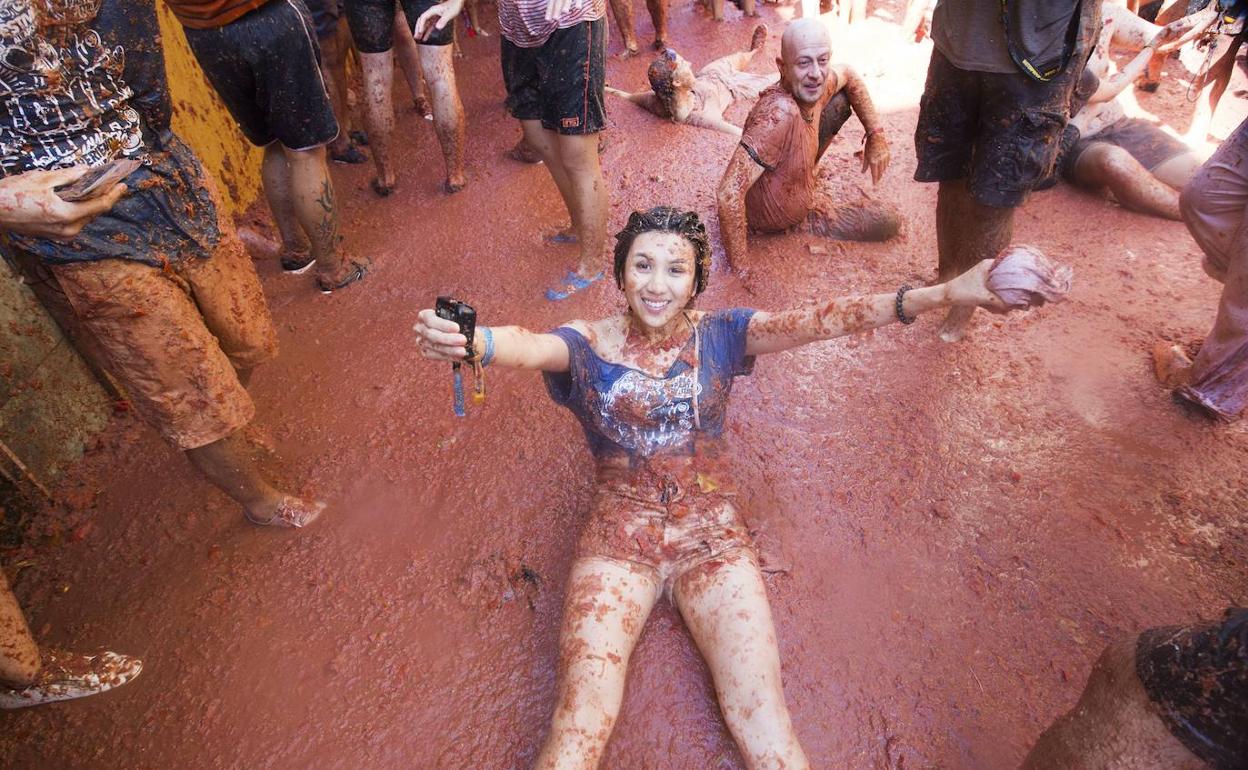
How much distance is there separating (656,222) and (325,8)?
11.9 feet

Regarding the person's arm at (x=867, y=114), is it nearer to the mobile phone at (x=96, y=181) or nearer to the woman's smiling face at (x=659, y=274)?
the woman's smiling face at (x=659, y=274)

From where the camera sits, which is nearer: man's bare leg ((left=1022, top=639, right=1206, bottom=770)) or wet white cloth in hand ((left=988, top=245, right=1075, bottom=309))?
man's bare leg ((left=1022, top=639, right=1206, bottom=770))

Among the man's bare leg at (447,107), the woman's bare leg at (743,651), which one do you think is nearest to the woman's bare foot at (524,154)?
the man's bare leg at (447,107)

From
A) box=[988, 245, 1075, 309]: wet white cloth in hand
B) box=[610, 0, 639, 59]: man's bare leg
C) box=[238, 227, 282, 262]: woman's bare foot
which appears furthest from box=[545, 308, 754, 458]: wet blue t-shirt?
box=[610, 0, 639, 59]: man's bare leg

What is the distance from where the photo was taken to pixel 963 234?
326 cm

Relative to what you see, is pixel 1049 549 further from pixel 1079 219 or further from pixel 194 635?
pixel 194 635

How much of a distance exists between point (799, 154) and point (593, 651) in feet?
9.38

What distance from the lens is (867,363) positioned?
3396 mm

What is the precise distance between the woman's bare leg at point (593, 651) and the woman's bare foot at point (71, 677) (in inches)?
57.2

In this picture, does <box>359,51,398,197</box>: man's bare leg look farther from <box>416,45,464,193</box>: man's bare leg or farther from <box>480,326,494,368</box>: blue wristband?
<box>480,326,494,368</box>: blue wristband

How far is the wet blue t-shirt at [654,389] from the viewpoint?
235cm

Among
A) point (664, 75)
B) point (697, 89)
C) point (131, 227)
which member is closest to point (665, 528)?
point (131, 227)

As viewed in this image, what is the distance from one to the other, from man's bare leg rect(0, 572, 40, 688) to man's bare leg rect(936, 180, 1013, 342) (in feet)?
12.0

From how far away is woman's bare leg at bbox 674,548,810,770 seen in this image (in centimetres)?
196
